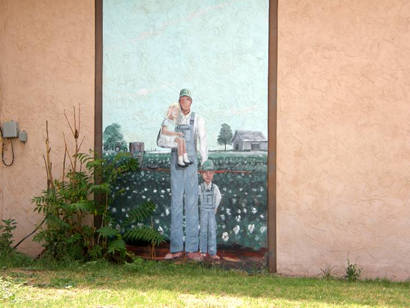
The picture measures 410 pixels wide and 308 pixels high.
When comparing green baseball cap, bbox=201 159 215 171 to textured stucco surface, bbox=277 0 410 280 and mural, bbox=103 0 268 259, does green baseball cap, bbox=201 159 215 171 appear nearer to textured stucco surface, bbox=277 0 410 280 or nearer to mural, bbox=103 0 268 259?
mural, bbox=103 0 268 259

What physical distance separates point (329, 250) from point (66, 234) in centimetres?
A: 331

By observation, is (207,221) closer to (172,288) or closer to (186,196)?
(186,196)

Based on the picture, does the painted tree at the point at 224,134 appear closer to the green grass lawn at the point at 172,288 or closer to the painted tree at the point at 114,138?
the painted tree at the point at 114,138

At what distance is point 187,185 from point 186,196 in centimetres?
14

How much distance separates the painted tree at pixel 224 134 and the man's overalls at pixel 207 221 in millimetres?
554

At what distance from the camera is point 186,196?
Answer: 27.7 ft

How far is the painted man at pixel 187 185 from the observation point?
27.6 feet

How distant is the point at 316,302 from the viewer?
620cm

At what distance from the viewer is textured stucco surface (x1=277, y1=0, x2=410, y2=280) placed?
781 centimetres

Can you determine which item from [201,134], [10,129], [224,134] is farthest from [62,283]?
[10,129]

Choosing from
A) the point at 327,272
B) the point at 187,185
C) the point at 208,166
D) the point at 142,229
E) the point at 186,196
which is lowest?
the point at 327,272

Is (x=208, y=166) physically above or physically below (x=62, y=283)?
above

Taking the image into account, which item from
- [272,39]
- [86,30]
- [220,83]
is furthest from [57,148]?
[272,39]

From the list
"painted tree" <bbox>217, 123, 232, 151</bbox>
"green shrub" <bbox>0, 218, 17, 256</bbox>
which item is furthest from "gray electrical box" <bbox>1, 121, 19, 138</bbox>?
"painted tree" <bbox>217, 123, 232, 151</bbox>
